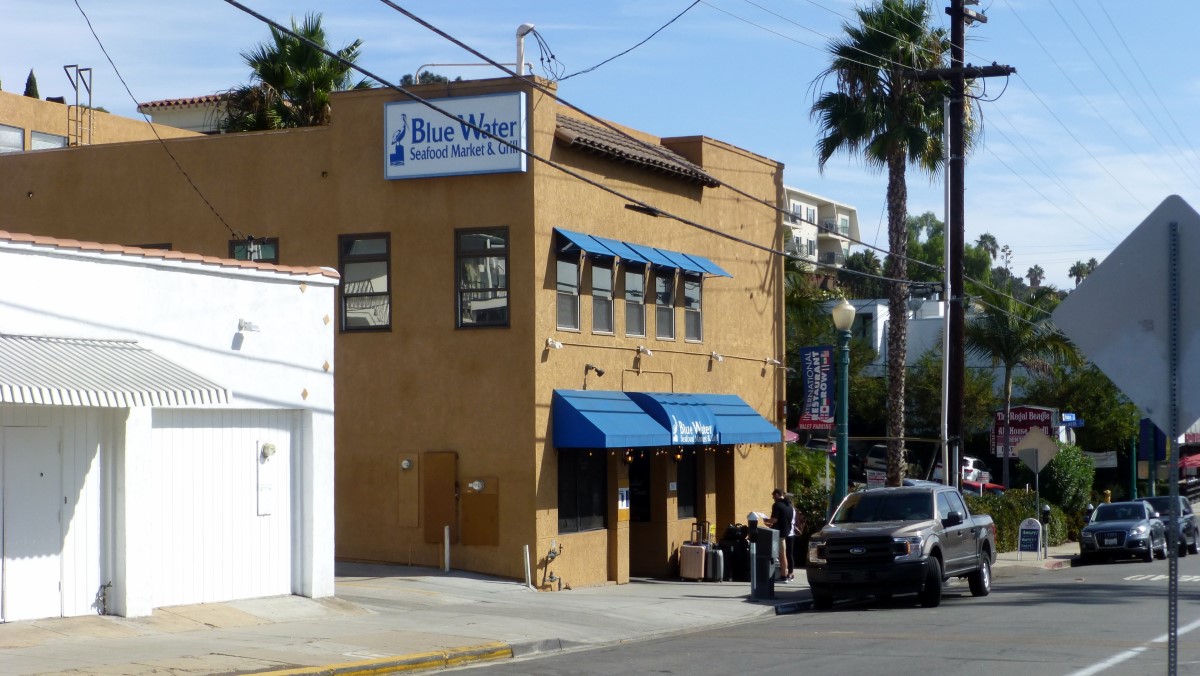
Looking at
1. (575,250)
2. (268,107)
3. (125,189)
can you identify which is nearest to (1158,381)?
(575,250)

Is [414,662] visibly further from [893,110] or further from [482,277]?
[893,110]

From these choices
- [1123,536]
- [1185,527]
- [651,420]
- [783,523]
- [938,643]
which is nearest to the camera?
[938,643]

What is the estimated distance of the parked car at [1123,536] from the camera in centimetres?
3231

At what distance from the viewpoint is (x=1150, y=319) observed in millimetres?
6750

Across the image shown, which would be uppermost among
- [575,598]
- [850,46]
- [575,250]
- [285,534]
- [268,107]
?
[850,46]

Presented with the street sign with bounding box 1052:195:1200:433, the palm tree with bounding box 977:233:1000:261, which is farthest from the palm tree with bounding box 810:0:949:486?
the palm tree with bounding box 977:233:1000:261

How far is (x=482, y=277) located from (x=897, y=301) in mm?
12566

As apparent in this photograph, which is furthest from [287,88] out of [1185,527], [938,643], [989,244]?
[989,244]

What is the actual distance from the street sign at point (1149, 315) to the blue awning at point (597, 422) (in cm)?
1432

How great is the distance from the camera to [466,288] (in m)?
21.6

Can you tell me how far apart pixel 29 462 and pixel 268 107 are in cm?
1615

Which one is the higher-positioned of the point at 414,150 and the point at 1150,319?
the point at 414,150

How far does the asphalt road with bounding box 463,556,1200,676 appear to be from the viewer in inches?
504

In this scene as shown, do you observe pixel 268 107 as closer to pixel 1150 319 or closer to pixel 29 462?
pixel 29 462
